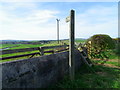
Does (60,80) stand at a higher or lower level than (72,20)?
lower

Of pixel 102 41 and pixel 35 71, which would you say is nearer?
pixel 35 71

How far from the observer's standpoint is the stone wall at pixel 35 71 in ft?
8.59

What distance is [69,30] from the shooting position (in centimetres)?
447

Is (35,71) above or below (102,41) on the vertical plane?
below

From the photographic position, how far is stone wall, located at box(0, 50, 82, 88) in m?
2.62

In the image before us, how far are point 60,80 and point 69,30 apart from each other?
6.19 ft

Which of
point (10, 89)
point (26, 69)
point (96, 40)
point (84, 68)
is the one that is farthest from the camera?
point (96, 40)

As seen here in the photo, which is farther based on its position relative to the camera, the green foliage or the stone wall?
the green foliage

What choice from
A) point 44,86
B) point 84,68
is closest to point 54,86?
point 44,86

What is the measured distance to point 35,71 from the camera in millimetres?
3410

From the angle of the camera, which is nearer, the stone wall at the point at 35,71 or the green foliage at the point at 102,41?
the stone wall at the point at 35,71

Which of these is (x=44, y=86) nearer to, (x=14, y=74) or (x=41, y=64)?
(x=41, y=64)

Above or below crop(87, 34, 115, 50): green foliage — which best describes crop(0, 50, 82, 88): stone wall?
below

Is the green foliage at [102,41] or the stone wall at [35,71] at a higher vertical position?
the green foliage at [102,41]
